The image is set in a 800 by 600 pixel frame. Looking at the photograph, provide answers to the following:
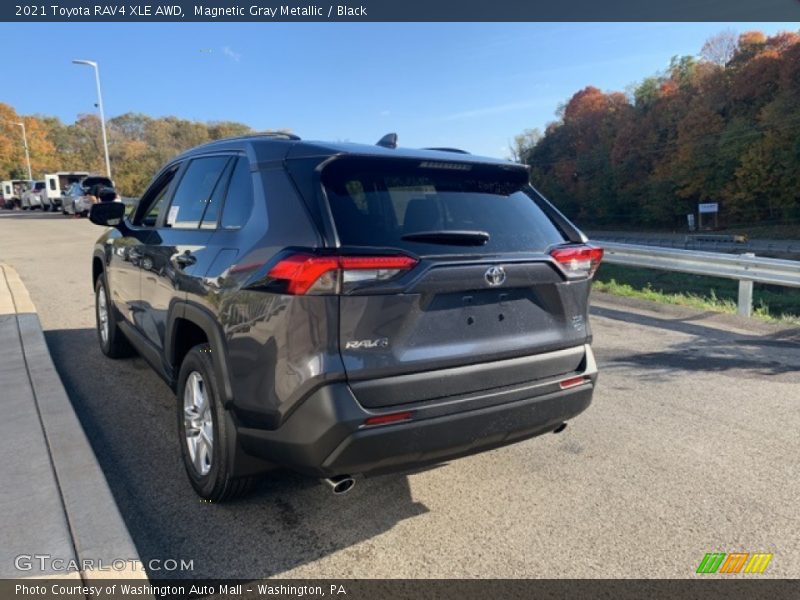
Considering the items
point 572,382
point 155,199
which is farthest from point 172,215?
point 572,382

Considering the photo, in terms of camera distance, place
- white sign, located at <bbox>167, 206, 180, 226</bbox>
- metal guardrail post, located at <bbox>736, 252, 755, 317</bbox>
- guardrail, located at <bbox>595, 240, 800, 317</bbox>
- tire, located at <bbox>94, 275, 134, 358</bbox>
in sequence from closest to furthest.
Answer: white sign, located at <bbox>167, 206, 180, 226</bbox>, tire, located at <bbox>94, 275, 134, 358</bbox>, guardrail, located at <bbox>595, 240, 800, 317</bbox>, metal guardrail post, located at <bbox>736, 252, 755, 317</bbox>

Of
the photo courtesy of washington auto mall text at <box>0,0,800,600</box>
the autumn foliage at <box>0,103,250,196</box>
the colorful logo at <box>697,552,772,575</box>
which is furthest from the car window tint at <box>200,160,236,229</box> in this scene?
the autumn foliage at <box>0,103,250,196</box>

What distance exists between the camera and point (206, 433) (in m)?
3.06

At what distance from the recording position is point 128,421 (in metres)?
4.13

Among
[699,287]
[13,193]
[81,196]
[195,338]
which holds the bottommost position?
[699,287]

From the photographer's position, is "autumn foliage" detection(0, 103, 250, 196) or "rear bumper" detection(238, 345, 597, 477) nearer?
"rear bumper" detection(238, 345, 597, 477)

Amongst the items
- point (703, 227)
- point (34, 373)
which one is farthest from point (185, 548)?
point (703, 227)

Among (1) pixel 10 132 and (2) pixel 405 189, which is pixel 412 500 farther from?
(1) pixel 10 132

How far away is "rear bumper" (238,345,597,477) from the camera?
93.2 inches

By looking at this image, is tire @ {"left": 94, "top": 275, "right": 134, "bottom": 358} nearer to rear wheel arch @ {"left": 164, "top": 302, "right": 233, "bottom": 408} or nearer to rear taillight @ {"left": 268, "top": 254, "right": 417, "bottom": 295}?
rear wheel arch @ {"left": 164, "top": 302, "right": 233, "bottom": 408}

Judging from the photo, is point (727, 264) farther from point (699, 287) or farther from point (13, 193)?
point (13, 193)

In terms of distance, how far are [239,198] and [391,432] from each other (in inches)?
57.6

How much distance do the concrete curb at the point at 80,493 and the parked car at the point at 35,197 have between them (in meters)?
38.4

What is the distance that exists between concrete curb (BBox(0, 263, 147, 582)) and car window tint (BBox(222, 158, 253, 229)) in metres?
1.51
